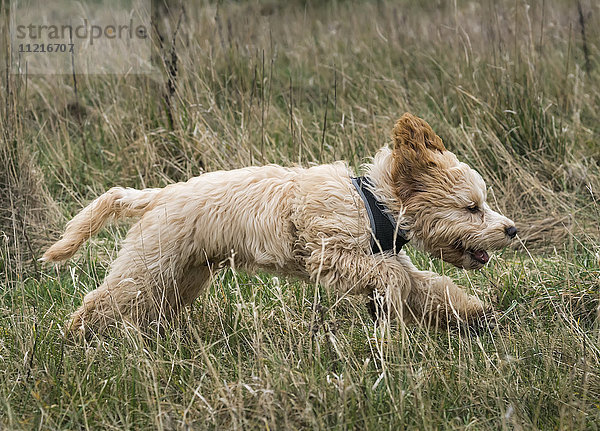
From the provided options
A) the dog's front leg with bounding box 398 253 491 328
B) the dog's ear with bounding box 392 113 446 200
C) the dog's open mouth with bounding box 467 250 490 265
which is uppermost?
the dog's ear with bounding box 392 113 446 200

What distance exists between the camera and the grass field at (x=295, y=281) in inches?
120

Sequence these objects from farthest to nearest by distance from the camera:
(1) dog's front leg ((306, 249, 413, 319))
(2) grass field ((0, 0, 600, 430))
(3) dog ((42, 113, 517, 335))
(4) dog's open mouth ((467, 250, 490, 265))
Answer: (4) dog's open mouth ((467, 250, 490, 265)) < (3) dog ((42, 113, 517, 335)) < (1) dog's front leg ((306, 249, 413, 319)) < (2) grass field ((0, 0, 600, 430))

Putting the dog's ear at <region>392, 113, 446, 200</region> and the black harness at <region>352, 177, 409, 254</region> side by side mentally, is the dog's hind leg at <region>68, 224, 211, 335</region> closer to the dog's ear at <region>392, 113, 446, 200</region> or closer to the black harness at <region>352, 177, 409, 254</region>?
the black harness at <region>352, 177, 409, 254</region>

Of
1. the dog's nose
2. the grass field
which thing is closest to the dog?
the dog's nose

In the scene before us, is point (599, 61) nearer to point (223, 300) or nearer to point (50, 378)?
point (223, 300)

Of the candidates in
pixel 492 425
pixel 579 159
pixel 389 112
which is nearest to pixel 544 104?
pixel 579 159

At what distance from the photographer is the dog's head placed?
3.76m

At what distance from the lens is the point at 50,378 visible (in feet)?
10.8

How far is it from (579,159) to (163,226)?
3.72 meters

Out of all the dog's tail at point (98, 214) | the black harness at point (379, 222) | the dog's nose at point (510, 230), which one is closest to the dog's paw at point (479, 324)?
the dog's nose at point (510, 230)

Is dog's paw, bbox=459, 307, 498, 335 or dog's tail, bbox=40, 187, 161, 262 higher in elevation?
dog's tail, bbox=40, 187, 161, 262

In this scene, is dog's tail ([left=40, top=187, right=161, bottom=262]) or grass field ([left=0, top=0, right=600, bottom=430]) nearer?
grass field ([left=0, top=0, right=600, bottom=430])

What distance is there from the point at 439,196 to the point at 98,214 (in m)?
1.86

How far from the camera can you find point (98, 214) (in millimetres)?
4086
